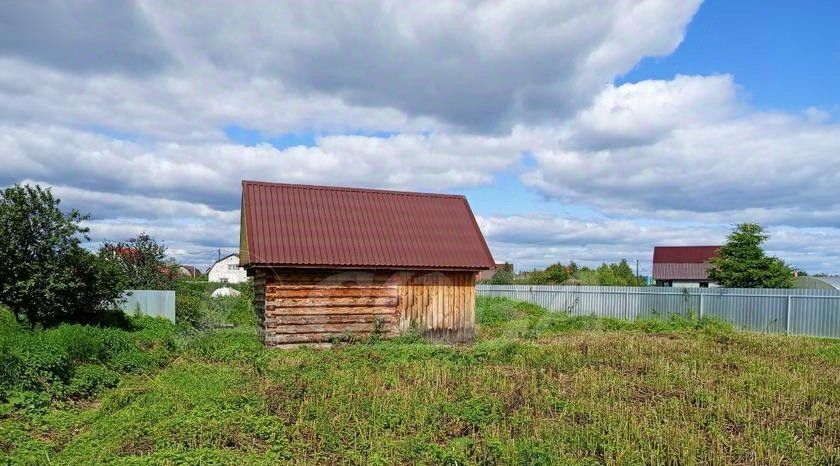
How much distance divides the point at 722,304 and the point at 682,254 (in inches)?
1556

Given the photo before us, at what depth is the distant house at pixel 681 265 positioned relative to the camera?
5712 centimetres

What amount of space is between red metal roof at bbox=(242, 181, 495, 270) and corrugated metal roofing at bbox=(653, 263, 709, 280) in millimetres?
42198

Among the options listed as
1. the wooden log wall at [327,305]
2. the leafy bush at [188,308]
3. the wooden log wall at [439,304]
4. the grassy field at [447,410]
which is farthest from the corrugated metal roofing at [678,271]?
the wooden log wall at [327,305]

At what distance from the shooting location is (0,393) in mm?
9680

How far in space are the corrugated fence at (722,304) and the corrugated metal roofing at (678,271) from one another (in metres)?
32.0

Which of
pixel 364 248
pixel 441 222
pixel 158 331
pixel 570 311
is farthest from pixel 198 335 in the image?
pixel 570 311

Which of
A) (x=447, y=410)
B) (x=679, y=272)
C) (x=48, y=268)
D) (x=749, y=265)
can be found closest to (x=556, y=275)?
(x=679, y=272)

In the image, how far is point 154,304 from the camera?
24.8 meters

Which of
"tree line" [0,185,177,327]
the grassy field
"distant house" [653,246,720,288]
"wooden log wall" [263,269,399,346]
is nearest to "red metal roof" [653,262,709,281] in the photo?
"distant house" [653,246,720,288]

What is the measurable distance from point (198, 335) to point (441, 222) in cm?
780

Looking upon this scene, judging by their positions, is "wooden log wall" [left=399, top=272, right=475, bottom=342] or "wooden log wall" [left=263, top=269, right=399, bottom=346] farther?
"wooden log wall" [left=399, top=272, right=475, bottom=342]

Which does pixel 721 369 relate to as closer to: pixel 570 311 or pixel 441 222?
pixel 441 222

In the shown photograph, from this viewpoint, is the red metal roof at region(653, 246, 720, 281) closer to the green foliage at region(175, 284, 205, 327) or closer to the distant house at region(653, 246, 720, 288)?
the distant house at region(653, 246, 720, 288)

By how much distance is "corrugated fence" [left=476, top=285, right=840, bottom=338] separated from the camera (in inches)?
861
